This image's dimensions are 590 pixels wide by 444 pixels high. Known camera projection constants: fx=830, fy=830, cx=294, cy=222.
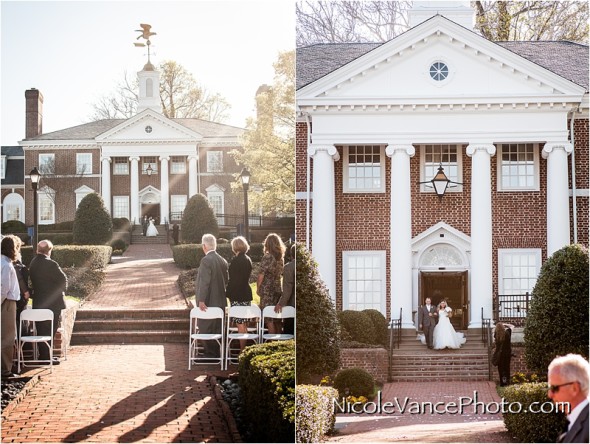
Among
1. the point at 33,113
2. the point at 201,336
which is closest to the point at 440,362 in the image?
the point at 201,336

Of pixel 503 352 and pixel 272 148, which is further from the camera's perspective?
pixel 272 148

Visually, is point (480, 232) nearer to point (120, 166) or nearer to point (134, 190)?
point (134, 190)

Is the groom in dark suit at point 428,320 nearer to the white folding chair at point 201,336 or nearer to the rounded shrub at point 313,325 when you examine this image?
the rounded shrub at point 313,325

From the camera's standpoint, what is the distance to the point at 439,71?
26.0ft

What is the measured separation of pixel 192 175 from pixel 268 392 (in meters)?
2.20

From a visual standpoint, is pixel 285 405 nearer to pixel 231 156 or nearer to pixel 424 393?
pixel 424 393

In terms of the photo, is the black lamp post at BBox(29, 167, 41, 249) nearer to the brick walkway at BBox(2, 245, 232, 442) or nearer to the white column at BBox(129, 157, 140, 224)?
the brick walkway at BBox(2, 245, 232, 442)

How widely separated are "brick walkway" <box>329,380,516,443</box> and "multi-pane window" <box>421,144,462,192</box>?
1.90 meters

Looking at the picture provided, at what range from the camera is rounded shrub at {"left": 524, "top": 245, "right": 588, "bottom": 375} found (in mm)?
7629

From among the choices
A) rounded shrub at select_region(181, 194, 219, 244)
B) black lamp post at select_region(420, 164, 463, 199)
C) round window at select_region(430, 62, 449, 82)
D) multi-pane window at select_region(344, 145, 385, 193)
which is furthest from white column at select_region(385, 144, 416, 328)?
rounded shrub at select_region(181, 194, 219, 244)

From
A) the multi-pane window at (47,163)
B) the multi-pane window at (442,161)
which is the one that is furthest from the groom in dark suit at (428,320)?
the multi-pane window at (47,163)

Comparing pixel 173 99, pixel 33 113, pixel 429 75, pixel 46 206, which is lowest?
pixel 46 206

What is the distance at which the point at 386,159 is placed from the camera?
7902 mm

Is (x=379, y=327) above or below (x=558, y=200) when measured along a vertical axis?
below
